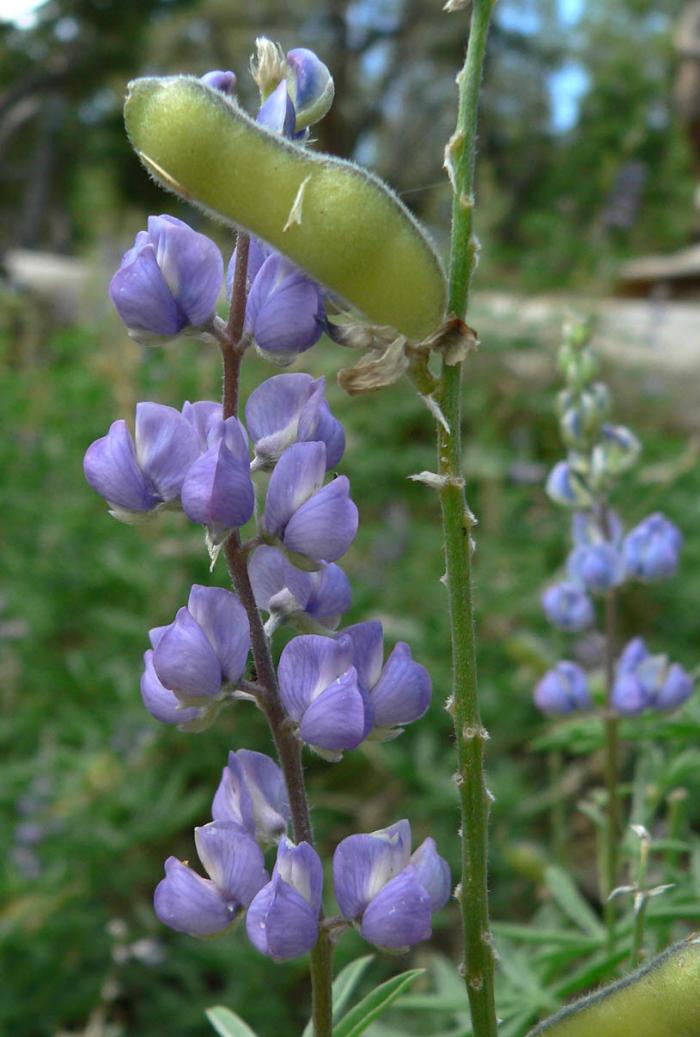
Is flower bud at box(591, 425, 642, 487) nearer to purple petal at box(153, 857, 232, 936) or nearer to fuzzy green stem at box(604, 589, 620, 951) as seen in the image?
fuzzy green stem at box(604, 589, 620, 951)

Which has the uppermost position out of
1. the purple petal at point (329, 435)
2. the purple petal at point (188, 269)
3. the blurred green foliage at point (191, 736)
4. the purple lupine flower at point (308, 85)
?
the purple lupine flower at point (308, 85)

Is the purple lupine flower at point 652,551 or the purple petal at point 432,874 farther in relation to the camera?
the purple lupine flower at point 652,551

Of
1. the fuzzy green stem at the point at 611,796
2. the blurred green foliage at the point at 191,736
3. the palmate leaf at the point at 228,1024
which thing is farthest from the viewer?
the blurred green foliage at the point at 191,736

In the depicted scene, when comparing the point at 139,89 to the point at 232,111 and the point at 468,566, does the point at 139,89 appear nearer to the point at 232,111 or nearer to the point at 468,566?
the point at 232,111

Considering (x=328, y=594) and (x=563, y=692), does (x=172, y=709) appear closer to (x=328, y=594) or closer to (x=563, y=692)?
(x=328, y=594)

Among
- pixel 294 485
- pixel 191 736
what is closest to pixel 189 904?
pixel 294 485

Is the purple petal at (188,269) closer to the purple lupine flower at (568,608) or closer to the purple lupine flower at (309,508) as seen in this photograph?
the purple lupine flower at (309,508)

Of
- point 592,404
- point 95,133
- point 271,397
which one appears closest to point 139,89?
point 271,397

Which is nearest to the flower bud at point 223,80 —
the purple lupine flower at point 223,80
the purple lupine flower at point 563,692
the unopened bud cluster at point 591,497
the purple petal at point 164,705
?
the purple lupine flower at point 223,80
